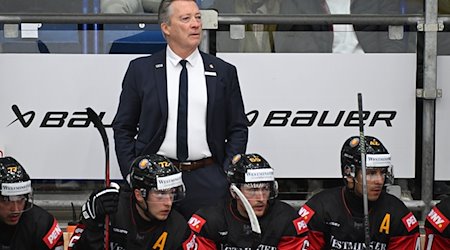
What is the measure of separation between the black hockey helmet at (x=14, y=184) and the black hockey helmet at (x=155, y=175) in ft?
1.80

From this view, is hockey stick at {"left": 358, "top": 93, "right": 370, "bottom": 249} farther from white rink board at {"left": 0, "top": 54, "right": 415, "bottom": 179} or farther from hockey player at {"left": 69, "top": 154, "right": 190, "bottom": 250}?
white rink board at {"left": 0, "top": 54, "right": 415, "bottom": 179}

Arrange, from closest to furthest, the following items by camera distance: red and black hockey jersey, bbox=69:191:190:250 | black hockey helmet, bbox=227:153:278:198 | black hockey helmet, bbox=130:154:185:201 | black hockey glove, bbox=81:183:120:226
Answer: black hockey glove, bbox=81:183:120:226, black hockey helmet, bbox=130:154:185:201, red and black hockey jersey, bbox=69:191:190:250, black hockey helmet, bbox=227:153:278:198

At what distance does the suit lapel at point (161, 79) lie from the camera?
24.2 ft

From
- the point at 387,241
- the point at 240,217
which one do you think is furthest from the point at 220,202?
the point at 387,241

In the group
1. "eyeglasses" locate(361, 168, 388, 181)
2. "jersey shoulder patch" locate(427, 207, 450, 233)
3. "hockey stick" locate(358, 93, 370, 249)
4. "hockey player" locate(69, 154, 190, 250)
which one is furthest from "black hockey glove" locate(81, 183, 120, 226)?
"jersey shoulder patch" locate(427, 207, 450, 233)

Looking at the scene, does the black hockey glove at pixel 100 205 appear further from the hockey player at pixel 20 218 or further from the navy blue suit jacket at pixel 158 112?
the navy blue suit jacket at pixel 158 112

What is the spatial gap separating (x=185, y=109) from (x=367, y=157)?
102 centimetres

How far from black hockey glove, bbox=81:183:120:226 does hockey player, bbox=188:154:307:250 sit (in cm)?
58

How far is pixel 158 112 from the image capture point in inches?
291

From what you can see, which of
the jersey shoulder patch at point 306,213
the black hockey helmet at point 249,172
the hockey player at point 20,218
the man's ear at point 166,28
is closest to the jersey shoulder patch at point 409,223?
the jersey shoulder patch at point 306,213

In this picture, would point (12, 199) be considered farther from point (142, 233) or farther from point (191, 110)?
point (191, 110)

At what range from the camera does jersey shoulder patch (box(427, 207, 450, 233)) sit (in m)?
7.58

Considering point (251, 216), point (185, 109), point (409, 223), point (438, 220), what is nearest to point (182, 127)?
point (185, 109)

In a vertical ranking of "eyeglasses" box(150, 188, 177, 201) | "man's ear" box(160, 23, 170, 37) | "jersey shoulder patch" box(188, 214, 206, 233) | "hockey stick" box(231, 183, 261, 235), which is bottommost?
"jersey shoulder patch" box(188, 214, 206, 233)
